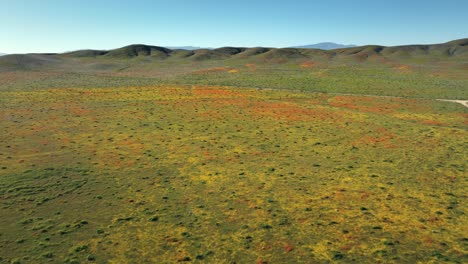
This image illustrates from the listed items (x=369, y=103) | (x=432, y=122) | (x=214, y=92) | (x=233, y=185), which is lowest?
(x=233, y=185)

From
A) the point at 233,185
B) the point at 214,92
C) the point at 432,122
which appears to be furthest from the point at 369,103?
the point at 233,185

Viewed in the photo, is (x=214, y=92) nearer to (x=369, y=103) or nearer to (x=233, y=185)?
(x=369, y=103)

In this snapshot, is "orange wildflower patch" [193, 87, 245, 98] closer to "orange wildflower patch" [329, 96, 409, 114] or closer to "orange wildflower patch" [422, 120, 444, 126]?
"orange wildflower patch" [329, 96, 409, 114]

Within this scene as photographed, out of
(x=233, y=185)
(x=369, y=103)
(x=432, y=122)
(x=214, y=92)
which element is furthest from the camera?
(x=214, y=92)

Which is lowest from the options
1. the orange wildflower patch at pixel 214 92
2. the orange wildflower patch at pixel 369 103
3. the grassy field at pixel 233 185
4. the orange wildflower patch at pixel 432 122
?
the grassy field at pixel 233 185

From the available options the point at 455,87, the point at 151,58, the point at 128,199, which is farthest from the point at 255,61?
the point at 128,199

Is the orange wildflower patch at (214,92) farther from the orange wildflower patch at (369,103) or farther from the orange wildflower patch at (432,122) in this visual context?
the orange wildflower patch at (432,122)

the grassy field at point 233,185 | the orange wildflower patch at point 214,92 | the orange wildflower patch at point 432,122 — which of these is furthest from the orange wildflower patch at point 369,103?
the orange wildflower patch at point 214,92

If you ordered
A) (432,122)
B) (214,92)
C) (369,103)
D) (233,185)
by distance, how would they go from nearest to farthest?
(233,185) < (432,122) < (369,103) < (214,92)

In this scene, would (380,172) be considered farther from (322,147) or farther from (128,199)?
(128,199)
